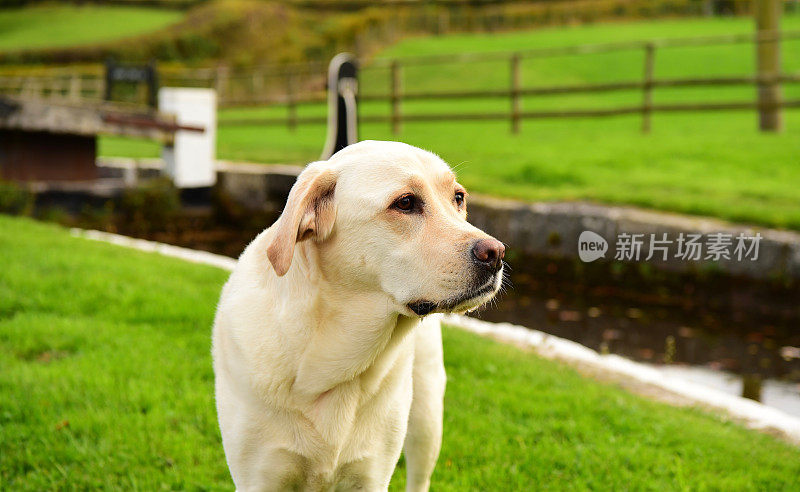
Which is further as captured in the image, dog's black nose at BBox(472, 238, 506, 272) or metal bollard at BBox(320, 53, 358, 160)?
metal bollard at BBox(320, 53, 358, 160)

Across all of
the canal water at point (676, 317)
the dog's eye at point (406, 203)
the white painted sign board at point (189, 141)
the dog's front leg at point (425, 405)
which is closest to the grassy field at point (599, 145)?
the canal water at point (676, 317)

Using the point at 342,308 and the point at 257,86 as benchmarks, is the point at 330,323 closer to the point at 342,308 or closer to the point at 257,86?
the point at 342,308

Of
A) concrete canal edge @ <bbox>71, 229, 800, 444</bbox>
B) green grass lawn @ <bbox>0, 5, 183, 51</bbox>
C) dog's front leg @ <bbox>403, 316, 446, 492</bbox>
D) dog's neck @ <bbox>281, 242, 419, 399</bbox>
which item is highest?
green grass lawn @ <bbox>0, 5, 183, 51</bbox>

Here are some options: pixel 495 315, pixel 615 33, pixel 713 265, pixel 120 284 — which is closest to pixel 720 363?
pixel 713 265

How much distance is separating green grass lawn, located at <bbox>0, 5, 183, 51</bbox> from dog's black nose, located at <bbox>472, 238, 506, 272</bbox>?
4227 cm

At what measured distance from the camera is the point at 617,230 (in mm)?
8391

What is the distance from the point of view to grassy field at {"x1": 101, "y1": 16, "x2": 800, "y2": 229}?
9.37 m

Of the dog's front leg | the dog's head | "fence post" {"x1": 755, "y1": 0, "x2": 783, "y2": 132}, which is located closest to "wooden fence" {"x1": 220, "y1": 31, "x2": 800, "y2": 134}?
"fence post" {"x1": 755, "y1": 0, "x2": 783, "y2": 132}

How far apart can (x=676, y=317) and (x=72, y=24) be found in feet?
152

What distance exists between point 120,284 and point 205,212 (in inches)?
254

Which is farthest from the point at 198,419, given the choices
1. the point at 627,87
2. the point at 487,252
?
the point at 627,87

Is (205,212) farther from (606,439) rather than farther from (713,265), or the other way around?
(606,439)

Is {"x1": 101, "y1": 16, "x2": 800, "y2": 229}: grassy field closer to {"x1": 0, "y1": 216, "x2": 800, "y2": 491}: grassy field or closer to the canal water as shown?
the canal water

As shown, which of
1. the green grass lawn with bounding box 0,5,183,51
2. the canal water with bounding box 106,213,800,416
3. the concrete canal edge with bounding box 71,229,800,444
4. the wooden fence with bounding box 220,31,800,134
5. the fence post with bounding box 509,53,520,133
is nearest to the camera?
the concrete canal edge with bounding box 71,229,800,444
